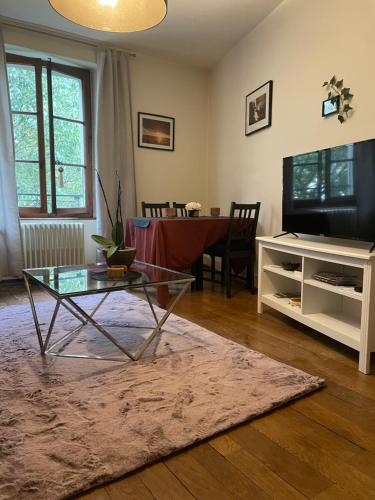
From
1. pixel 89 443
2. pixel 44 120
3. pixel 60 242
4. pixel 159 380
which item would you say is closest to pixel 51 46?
pixel 44 120

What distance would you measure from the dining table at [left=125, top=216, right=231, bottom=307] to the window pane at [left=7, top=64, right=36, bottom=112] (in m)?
1.87

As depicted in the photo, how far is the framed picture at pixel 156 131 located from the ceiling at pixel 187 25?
2.52 ft

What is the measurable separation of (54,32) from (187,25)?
1.44m

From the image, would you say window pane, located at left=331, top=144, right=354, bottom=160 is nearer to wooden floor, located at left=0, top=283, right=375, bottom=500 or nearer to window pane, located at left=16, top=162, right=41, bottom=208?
wooden floor, located at left=0, top=283, right=375, bottom=500

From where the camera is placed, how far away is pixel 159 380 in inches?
63.6

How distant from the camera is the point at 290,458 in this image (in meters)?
1.14

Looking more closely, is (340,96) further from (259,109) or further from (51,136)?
(51,136)

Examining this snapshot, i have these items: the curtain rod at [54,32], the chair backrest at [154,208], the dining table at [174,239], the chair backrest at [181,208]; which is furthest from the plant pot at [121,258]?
the curtain rod at [54,32]

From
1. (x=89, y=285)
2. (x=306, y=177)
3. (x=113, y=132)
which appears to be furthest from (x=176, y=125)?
(x=89, y=285)

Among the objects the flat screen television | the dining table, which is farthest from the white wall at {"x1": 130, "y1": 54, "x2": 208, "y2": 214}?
the flat screen television

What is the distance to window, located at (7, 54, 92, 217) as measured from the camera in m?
3.80

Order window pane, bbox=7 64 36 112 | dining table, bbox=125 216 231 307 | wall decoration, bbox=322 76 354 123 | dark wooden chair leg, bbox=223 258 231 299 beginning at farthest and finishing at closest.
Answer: window pane, bbox=7 64 36 112 < dark wooden chair leg, bbox=223 258 231 299 < dining table, bbox=125 216 231 307 < wall decoration, bbox=322 76 354 123

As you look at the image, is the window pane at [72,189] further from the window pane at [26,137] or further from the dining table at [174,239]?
the dining table at [174,239]

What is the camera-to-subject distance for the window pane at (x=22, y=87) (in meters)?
3.74
